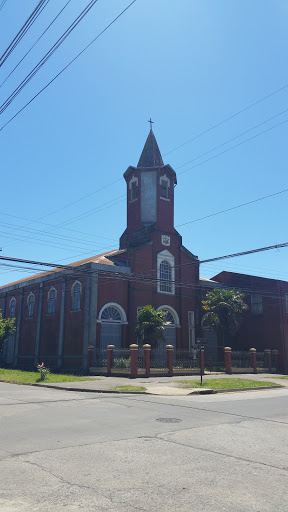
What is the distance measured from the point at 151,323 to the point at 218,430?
19.2 meters

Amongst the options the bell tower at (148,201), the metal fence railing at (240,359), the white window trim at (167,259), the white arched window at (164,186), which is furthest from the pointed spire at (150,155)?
the metal fence railing at (240,359)

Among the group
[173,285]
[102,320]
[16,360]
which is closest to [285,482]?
[102,320]

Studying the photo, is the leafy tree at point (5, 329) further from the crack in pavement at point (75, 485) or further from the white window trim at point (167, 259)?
the crack in pavement at point (75, 485)

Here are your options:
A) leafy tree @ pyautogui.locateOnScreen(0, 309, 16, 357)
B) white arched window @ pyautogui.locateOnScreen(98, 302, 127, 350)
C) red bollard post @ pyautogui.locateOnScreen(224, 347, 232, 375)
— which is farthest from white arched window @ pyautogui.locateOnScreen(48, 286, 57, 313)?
red bollard post @ pyautogui.locateOnScreen(224, 347, 232, 375)

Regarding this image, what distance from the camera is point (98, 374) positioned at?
26.1 metres

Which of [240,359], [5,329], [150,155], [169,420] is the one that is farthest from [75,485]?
[150,155]

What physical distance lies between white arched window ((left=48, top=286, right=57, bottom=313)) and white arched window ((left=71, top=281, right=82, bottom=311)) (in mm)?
3216

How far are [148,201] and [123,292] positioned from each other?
9381 millimetres

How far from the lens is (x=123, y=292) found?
31328 millimetres

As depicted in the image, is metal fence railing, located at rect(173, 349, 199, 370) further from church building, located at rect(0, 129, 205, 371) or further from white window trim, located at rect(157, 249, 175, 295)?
white window trim, located at rect(157, 249, 175, 295)

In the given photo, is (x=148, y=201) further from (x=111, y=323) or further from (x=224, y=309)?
(x=111, y=323)

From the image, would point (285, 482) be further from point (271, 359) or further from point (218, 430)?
point (271, 359)

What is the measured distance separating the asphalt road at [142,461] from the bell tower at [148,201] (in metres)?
25.6

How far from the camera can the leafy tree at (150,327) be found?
1096 inches
